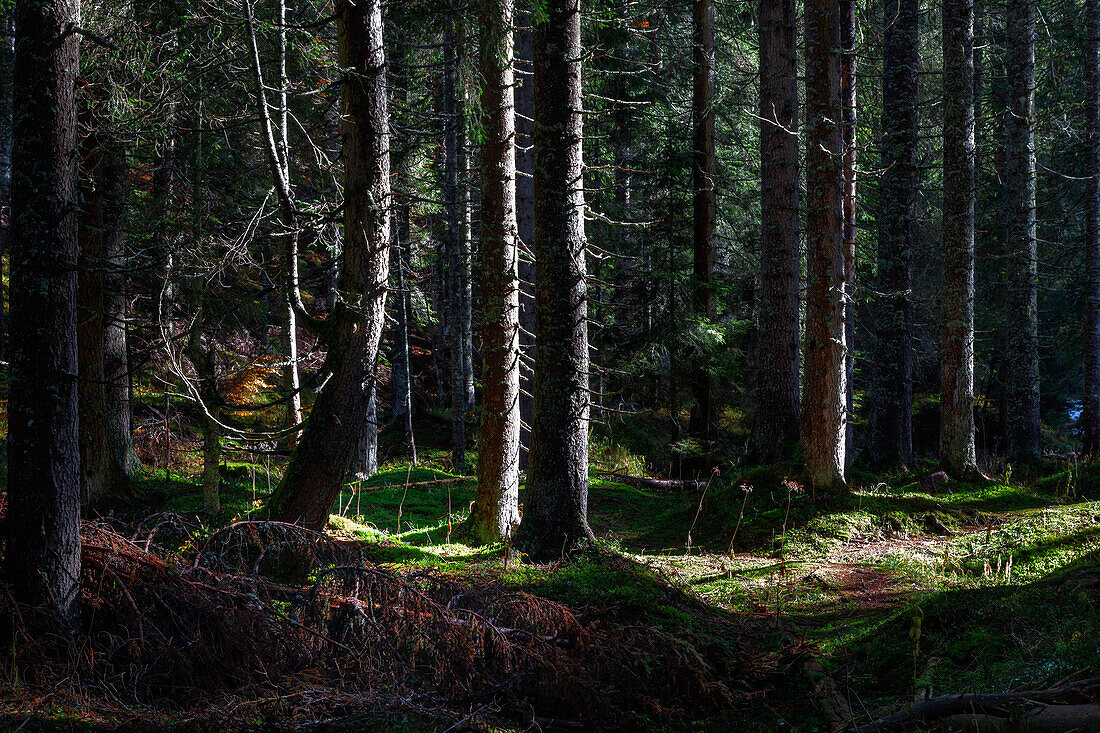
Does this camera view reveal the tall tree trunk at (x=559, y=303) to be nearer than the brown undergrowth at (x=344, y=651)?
No

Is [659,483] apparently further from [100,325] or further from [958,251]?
[100,325]

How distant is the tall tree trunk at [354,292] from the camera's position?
20.6ft

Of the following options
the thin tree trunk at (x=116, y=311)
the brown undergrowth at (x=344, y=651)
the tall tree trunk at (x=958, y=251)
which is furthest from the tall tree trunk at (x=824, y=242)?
the thin tree trunk at (x=116, y=311)

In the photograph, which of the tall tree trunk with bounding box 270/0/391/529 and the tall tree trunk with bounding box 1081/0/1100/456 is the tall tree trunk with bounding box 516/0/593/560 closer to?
the tall tree trunk with bounding box 270/0/391/529

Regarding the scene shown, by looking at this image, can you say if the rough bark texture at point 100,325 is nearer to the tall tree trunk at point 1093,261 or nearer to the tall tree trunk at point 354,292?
the tall tree trunk at point 354,292

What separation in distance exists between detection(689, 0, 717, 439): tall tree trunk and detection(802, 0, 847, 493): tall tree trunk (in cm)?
442

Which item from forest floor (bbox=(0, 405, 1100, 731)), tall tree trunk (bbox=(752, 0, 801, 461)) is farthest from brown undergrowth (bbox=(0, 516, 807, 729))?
tall tree trunk (bbox=(752, 0, 801, 461))

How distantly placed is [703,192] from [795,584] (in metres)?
8.58

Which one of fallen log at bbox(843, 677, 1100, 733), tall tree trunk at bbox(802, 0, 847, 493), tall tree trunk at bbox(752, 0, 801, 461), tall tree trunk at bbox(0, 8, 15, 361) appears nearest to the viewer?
fallen log at bbox(843, 677, 1100, 733)

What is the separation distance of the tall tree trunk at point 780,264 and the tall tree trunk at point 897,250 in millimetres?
3827

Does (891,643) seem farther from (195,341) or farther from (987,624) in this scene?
(195,341)

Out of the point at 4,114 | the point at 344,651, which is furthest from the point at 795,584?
the point at 4,114

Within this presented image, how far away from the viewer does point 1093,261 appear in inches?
542

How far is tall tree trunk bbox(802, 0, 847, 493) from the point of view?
27.7 ft
